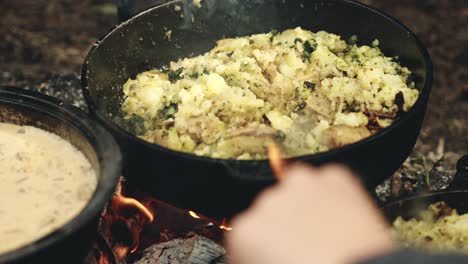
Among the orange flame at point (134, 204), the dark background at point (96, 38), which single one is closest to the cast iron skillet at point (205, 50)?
the orange flame at point (134, 204)

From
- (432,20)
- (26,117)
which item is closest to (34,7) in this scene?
(432,20)

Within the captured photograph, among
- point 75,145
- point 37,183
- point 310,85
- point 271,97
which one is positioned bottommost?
point 37,183

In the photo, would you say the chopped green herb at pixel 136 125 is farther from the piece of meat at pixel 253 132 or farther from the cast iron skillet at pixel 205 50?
the piece of meat at pixel 253 132

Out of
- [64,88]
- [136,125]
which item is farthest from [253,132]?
[64,88]

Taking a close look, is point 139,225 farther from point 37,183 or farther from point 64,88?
point 64,88

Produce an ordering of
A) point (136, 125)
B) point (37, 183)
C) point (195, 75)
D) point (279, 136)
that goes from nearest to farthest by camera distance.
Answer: point (37, 183) < point (279, 136) < point (136, 125) < point (195, 75)

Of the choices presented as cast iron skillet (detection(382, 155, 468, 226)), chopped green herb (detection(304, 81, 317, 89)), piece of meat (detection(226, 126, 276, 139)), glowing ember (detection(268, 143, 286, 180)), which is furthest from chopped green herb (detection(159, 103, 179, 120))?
cast iron skillet (detection(382, 155, 468, 226))
